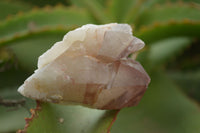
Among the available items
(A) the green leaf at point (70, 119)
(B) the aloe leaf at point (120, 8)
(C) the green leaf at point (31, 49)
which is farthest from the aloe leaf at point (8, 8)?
(A) the green leaf at point (70, 119)

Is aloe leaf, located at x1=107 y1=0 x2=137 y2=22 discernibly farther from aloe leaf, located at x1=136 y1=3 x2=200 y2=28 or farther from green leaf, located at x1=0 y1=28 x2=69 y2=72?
green leaf, located at x1=0 y1=28 x2=69 y2=72

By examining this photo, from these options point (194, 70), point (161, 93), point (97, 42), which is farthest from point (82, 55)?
point (194, 70)

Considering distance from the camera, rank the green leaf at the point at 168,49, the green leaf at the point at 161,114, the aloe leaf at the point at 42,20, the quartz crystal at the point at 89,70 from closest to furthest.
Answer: the quartz crystal at the point at 89,70 → the green leaf at the point at 161,114 → the aloe leaf at the point at 42,20 → the green leaf at the point at 168,49

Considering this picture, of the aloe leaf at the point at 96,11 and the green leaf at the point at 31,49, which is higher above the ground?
the aloe leaf at the point at 96,11

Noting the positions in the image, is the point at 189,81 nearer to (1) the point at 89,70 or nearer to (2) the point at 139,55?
(2) the point at 139,55

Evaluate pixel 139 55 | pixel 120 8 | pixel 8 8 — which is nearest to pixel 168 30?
pixel 139 55

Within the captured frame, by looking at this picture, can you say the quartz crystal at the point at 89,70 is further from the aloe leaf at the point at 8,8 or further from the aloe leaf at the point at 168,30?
the aloe leaf at the point at 8,8

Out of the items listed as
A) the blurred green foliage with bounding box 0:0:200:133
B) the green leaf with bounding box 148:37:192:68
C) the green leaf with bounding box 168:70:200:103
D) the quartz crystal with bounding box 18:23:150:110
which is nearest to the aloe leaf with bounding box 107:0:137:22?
the blurred green foliage with bounding box 0:0:200:133
